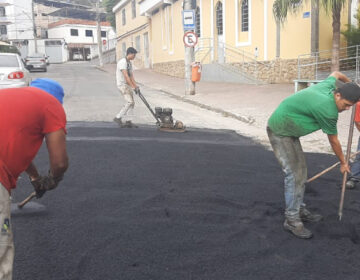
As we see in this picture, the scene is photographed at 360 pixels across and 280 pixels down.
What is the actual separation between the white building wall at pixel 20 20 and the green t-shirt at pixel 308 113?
53.8 metres

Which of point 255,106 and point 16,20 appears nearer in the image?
point 255,106

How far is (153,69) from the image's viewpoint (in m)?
33.0

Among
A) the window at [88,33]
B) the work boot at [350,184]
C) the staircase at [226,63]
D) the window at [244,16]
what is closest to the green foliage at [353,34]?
the staircase at [226,63]

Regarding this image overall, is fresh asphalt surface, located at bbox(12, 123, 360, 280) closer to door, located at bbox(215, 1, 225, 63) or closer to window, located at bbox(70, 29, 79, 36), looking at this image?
door, located at bbox(215, 1, 225, 63)

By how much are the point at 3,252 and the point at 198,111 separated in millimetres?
10092

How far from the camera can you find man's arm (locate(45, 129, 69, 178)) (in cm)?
201

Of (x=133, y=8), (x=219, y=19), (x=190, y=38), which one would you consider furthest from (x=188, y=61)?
(x=133, y=8)

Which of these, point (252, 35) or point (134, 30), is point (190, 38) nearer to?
point (252, 35)

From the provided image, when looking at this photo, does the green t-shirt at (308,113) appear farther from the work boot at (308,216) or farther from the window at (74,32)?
the window at (74,32)

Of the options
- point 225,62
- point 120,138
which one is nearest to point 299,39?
point 225,62

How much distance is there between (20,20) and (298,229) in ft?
179

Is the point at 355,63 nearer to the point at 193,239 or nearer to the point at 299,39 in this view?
the point at 299,39

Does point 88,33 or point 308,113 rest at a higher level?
point 88,33

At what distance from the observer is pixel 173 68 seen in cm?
2780
